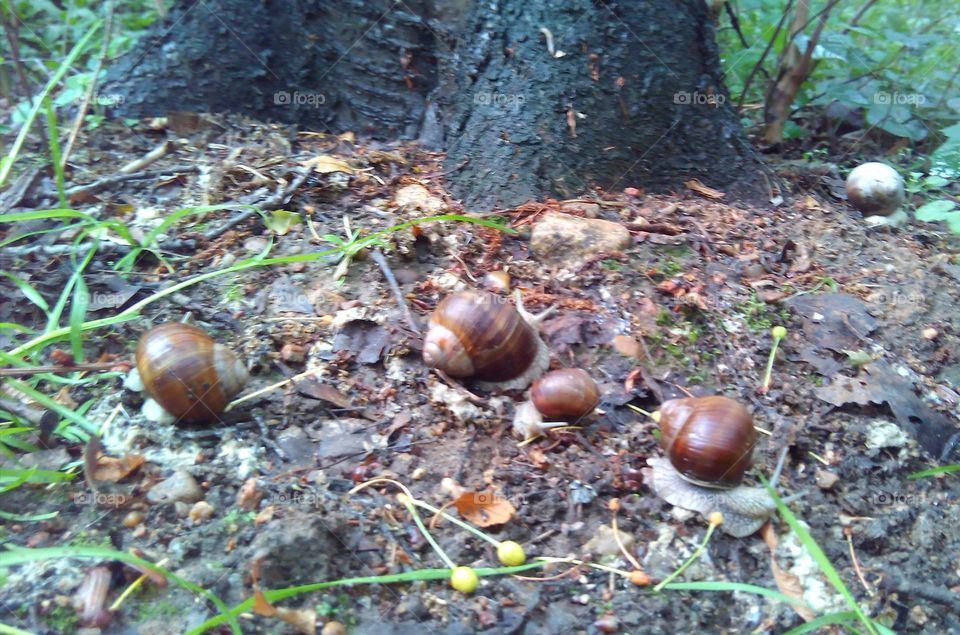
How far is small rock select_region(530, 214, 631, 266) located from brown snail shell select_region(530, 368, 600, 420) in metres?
0.75

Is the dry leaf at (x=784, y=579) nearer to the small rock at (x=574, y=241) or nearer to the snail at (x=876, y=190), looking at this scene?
the small rock at (x=574, y=241)

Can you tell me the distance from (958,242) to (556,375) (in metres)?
2.66

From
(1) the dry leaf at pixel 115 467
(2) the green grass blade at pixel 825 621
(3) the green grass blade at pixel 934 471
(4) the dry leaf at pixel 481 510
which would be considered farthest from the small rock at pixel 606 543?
(1) the dry leaf at pixel 115 467

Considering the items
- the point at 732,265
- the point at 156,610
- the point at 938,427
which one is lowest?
the point at 156,610

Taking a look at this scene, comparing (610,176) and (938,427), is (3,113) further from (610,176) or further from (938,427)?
(938,427)

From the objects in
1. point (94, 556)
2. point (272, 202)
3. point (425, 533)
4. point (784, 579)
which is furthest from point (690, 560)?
point (272, 202)

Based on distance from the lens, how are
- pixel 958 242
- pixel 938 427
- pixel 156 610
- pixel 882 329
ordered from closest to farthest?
pixel 156 610, pixel 938 427, pixel 882 329, pixel 958 242

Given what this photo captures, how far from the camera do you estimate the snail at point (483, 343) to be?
7.95ft

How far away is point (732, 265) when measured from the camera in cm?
310

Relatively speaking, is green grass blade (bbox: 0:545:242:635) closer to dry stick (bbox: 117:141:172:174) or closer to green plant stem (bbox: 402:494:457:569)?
green plant stem (bbox: 402:494:457:569)

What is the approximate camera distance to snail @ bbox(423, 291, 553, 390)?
2424mm

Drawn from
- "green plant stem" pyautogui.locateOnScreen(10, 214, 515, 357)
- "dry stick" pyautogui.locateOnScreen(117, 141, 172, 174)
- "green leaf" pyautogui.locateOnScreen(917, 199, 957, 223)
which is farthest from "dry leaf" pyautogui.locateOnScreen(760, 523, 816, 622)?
"dry stick" pyautogui.locateOnScreen(117, 141, 172, 174)

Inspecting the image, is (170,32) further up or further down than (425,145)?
further up

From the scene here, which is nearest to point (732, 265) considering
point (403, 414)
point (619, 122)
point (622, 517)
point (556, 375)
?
point (619, 122)
